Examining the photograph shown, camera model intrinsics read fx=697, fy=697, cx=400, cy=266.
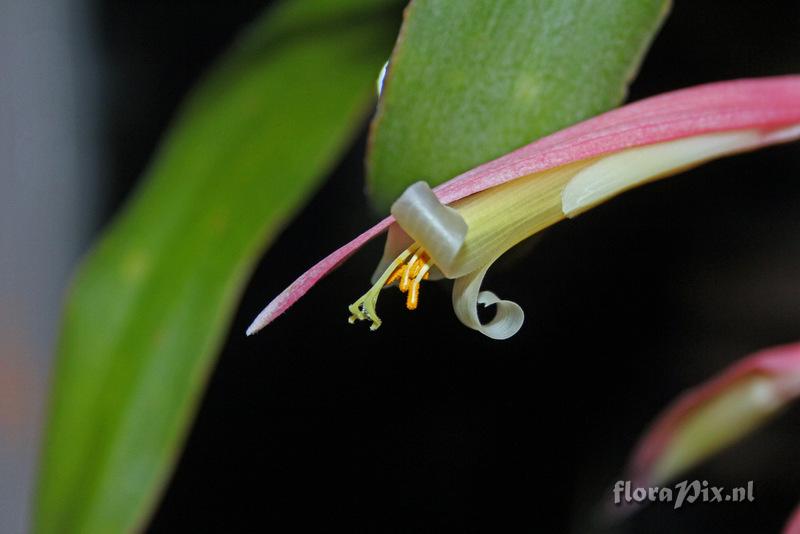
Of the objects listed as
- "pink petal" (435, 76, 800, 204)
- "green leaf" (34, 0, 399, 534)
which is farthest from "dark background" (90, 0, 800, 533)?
"pink petal" (435, 76, 800, 204)

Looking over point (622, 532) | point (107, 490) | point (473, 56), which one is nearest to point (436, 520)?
point (622, 532)

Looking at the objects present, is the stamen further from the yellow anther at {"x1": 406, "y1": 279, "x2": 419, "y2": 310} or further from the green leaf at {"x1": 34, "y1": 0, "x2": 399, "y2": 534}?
the green leaf at {"x1": 34, "y1": 0, "x2": 399, "y2": 534}

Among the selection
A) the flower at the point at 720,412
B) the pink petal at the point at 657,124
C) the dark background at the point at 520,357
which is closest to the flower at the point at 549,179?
the pink petal at the point at 657,124

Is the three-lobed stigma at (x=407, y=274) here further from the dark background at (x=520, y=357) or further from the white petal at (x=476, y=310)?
the dark background at (x=520, y=357)

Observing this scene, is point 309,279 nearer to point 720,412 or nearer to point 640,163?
point 640,163

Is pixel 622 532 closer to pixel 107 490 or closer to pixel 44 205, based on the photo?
pixel 107 490

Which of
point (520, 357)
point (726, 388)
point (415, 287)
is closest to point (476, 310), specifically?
point (415, 287)
